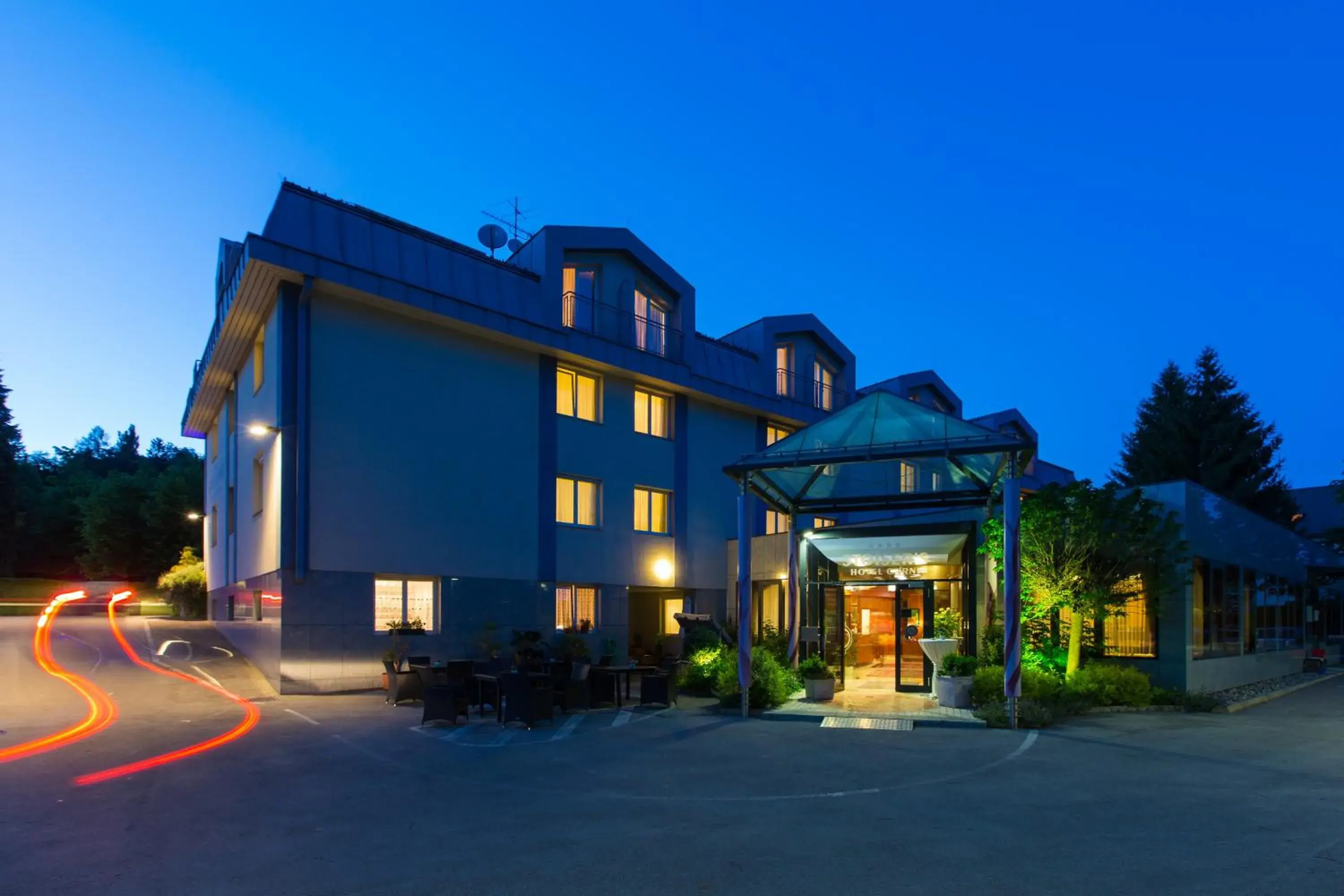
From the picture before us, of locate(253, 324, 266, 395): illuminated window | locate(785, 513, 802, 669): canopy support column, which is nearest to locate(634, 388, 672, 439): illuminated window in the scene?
locate(785, 513, 802, 669): canopy support column

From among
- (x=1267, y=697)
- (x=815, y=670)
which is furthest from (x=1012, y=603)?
(x=1267, y=697)

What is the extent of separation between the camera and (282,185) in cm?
1786

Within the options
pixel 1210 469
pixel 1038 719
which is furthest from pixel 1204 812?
pixel 1210 469

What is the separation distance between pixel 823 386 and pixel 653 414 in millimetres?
8104

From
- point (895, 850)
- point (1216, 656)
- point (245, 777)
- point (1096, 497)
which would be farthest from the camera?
point (1216, 656)

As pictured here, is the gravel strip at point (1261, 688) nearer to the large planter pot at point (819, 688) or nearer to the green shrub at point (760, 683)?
the large planter pot at point (819, 688)

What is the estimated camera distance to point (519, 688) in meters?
13.3

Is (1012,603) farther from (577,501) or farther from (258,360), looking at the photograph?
(258,360)

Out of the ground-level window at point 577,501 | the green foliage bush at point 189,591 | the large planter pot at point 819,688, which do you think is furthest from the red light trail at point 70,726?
the large planter pot at point 819,688

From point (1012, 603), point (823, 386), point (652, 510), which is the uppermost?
point (823, 386)

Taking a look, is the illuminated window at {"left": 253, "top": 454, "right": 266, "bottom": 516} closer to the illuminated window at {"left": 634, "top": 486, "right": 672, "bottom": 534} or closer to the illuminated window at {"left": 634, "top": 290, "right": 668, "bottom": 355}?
the illuminated window at {"left": 634, "top": 486, "right": 672, "bottom": 534}

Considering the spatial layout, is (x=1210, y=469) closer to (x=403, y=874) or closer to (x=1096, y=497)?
(x=1096, y=497)

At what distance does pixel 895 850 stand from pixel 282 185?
16666mm

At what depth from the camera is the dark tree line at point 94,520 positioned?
148 ft
